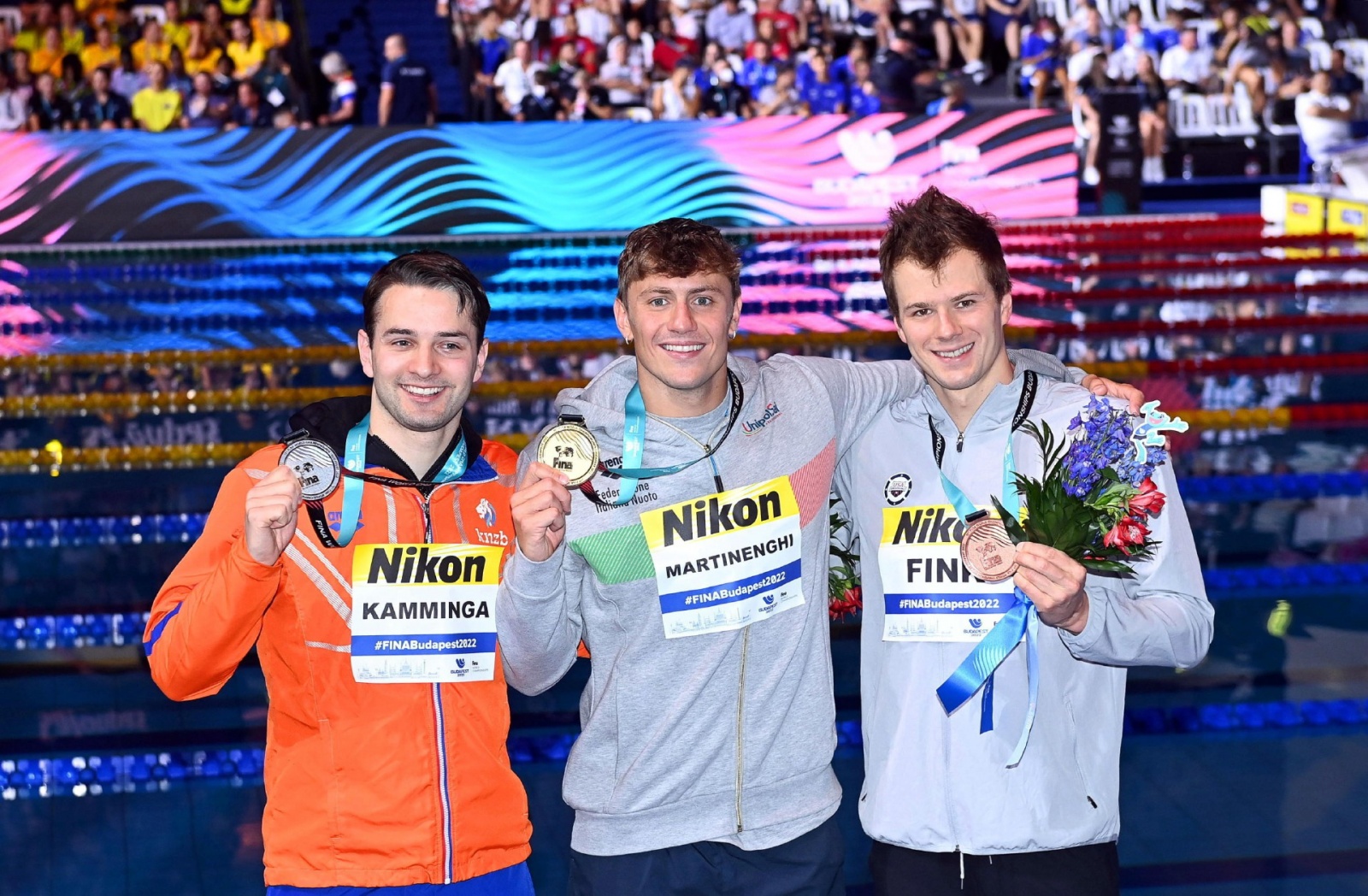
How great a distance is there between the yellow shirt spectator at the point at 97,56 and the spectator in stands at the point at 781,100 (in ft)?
21.4

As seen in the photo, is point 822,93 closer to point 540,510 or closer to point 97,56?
point 97,56

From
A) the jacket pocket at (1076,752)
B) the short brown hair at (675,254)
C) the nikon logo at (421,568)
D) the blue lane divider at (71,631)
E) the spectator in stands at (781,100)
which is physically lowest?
the blue lane divider at (71,631)

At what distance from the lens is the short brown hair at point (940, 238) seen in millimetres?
2498

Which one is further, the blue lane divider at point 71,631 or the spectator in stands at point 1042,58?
the spectator in stands at point 1042,58

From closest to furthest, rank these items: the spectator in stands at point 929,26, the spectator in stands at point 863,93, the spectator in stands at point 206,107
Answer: the spectator in stands at point 206,107
the spectator in stands at point 863,93
the spectator in stands at point 929,26

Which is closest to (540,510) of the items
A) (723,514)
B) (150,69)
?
(723,514)

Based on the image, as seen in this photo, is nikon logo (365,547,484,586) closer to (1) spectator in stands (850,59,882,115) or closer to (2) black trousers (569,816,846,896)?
(2) black trousers (569,816,846,896)

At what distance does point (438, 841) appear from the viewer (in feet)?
7.93

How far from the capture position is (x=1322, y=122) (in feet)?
49.4

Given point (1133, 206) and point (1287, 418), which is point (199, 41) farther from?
point (1287, 418)

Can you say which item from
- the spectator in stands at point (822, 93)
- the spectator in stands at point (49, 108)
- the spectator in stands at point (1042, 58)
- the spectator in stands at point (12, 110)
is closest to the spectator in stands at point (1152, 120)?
the spectator in stands at point (1042, 58)

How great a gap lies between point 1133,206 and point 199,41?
9.54 m

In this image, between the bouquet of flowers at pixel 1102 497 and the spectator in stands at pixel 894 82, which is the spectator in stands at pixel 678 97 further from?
the bouquet of flowers at pixel 1102 497

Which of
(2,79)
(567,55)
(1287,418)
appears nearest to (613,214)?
(567,55)
